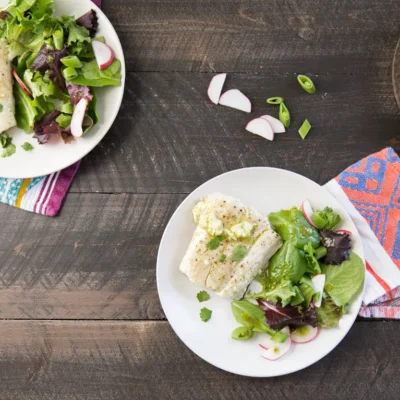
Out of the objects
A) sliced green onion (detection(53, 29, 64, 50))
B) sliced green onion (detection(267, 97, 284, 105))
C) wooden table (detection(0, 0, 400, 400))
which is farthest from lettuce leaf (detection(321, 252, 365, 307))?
sliced green onion (detection(53, 29, 64, 50))

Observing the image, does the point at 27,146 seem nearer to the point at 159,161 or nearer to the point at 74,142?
the point at 74,142

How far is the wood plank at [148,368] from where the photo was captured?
80.6 inches

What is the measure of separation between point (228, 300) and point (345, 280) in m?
0.43

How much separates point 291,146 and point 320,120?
0.51 feet

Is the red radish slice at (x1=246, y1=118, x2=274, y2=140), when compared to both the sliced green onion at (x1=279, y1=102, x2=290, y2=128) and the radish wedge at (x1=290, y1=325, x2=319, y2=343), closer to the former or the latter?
the sliced green onion at (x1=279, y1=102, x2=290, y2=128)

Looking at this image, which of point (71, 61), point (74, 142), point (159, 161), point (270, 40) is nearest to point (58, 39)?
point (71, 61)

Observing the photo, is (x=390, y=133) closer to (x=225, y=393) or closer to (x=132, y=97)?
(x=132, y=97)

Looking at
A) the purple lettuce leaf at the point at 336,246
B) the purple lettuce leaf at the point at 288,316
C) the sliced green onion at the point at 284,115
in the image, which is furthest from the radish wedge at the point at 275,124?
the purple lettuce leaf at the point at 288,316

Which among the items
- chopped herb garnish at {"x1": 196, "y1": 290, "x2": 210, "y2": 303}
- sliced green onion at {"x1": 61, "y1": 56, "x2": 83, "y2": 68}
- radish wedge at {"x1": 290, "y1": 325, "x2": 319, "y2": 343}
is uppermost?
sliced green onion at {"x1": 61, "y1": 56, "x2": 83, "y2": 68}

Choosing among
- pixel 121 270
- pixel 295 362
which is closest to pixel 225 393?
pixel 295 362

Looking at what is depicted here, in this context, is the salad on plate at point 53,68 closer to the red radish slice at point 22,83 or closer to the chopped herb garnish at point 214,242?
the red radish slice at point 22,83

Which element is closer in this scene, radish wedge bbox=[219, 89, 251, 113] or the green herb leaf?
the green herb leaf

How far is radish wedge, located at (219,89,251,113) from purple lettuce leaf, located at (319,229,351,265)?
0.58 m

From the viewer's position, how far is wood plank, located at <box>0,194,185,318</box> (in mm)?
2086
